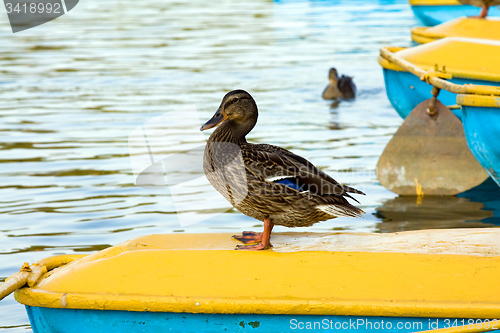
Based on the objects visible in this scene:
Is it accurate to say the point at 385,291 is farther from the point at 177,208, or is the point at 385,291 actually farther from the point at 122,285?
the point at 177,208

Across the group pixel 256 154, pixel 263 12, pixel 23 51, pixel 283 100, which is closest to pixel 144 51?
pixel 23 51

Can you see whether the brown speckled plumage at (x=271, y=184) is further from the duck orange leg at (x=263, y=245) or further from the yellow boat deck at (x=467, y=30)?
the yellow boat deck at (x=467, y=30)

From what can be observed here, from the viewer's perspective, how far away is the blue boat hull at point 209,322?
3537 millimetres

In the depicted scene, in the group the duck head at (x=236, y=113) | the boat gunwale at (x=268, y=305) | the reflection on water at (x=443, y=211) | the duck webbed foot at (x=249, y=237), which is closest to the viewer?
the boat gunwale at (x=268, y=305)

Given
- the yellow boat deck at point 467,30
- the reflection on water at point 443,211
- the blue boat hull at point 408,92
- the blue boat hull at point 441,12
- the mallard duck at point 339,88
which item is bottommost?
the reflection on water at point 443,211

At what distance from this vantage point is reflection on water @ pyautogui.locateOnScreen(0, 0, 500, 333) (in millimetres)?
6789

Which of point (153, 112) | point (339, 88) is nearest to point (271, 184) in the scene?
point (153, 112)

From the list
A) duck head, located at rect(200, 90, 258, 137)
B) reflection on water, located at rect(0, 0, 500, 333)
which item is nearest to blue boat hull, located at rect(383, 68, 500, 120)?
reflection on water, located at rect(0, 0, 500, 333)

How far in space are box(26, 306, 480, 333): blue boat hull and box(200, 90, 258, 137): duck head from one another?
129 centimetres

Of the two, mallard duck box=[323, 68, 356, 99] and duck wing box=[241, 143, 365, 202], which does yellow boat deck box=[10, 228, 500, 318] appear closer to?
duck wing box=[241, 143, 365, 202]

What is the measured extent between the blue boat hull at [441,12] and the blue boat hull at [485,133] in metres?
14.0

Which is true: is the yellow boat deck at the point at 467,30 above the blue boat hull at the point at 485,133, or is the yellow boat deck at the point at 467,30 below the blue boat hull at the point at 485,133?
above

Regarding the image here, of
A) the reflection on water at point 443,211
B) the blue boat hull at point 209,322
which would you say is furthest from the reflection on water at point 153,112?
the blue boat hull at point 209,322

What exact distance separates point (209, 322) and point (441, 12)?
1847cm
